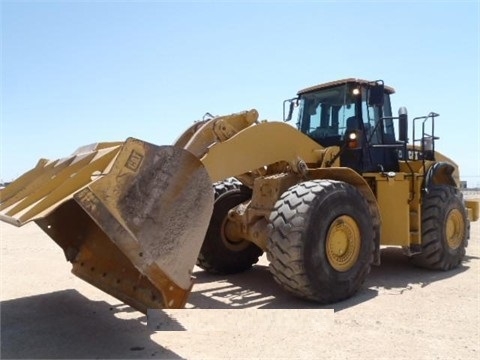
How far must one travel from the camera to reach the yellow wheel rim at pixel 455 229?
7.34 meters

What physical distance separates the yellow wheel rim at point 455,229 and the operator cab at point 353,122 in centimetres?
117

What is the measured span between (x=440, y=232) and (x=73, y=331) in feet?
17.0

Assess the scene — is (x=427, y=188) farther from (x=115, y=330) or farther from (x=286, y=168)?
(x=115, y=330)

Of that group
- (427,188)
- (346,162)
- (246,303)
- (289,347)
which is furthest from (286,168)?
(289,347)

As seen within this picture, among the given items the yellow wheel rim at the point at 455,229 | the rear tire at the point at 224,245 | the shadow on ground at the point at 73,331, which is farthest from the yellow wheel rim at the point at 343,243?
the yellow wheel rim at the point at 455,229

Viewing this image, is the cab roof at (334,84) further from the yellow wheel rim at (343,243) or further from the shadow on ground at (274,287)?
the shadow on ground at (274,287)

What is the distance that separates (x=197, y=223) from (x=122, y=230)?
25.7 inches

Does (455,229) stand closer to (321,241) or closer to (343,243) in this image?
(343,243)

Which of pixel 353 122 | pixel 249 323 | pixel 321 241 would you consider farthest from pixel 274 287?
pixel 353 122

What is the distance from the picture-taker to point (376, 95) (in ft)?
21.9

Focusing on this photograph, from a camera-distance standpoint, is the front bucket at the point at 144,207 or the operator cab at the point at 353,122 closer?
the front bucket at the point at 144,207

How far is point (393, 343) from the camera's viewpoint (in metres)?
3.99

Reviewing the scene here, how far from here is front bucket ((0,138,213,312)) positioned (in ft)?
11.6

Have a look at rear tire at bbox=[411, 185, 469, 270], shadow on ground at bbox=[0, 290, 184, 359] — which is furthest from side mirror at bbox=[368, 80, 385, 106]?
shadow on ground at bbox=[0, 290, 184, 359]
